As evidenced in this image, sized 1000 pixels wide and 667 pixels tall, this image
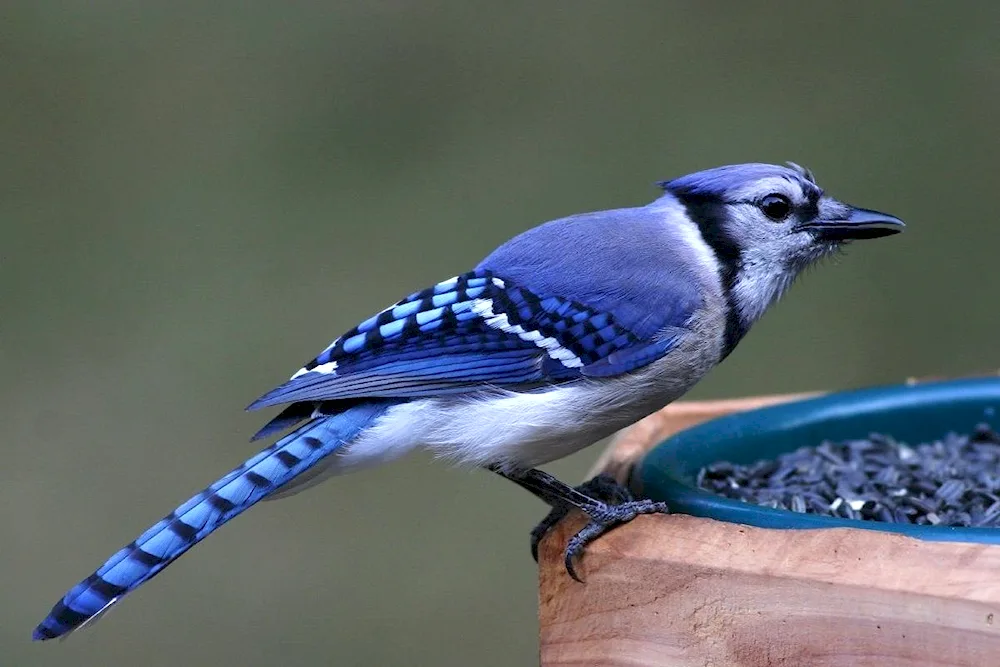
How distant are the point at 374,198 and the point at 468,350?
3.01m

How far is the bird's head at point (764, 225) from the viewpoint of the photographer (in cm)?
246

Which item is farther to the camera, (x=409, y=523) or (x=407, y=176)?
(x=407, y=176)

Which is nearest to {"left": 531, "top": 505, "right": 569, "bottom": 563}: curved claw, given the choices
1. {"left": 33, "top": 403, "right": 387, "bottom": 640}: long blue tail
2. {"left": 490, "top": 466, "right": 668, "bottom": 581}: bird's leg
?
{"left": 490, "top": 466, "right": 668, "bottom": 581}: bird's leg

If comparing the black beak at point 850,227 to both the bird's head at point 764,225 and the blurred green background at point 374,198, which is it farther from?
the blurred green background at point 374,198

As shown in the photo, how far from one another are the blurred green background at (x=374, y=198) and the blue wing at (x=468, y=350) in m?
2.43

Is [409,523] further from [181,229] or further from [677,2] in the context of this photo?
[677,2]

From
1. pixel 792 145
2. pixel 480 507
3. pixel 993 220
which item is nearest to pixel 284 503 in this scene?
pixel 480 507

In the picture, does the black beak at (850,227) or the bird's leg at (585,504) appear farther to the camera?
the black beak at (850,227)

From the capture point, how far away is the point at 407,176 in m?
5.26

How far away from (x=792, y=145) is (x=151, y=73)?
8.73ft

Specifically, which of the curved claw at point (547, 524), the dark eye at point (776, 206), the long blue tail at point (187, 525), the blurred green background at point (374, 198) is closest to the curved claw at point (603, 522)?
the curved claw at point (547, 524)

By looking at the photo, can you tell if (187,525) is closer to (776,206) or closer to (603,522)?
(603,522)

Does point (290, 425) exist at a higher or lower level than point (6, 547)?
higher

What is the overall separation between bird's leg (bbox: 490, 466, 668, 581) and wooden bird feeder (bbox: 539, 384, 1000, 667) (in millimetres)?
23
